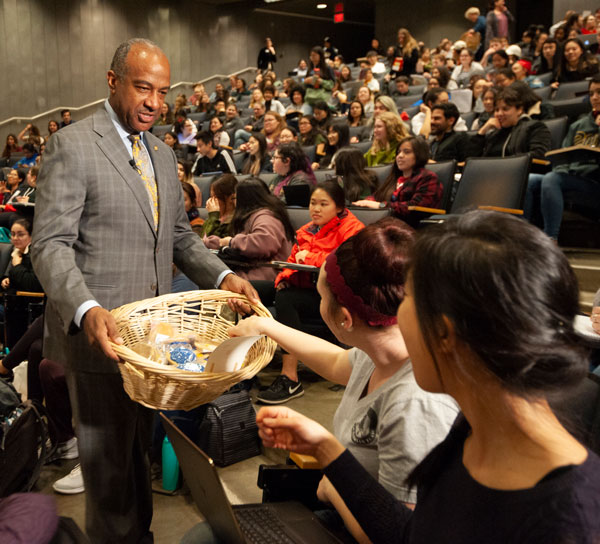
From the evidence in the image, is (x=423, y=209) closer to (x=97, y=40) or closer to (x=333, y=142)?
(x=333, y=142)

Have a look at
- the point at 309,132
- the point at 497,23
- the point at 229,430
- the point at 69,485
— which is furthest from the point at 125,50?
the point at 497,23

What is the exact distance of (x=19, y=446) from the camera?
4.72 feet

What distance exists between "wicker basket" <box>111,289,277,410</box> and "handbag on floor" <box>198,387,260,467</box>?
0.78 m

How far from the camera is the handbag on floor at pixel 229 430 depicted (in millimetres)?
2355

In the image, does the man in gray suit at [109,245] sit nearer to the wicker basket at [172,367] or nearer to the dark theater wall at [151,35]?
the wicker basket at [172,367]

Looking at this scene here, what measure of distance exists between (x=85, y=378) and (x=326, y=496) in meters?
0.68

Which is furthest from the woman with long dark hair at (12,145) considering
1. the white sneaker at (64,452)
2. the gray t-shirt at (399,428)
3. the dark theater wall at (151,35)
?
the gray t-shirt at (399,428)

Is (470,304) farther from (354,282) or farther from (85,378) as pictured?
(85,378)

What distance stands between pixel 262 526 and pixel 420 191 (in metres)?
2.72

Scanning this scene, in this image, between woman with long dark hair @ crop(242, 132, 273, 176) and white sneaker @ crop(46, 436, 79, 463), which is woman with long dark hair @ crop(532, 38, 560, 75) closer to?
woman with long dark hair @ crop(242, 132, 273, 176)

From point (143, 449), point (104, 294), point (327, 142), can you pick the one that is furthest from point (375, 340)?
point (327, 142)

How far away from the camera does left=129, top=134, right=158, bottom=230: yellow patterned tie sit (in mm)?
1478

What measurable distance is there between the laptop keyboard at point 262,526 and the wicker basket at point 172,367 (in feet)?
0.81

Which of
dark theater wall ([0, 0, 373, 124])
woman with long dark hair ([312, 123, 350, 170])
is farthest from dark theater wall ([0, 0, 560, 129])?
woman with long dark hair ([312, 123, 350, 170])
